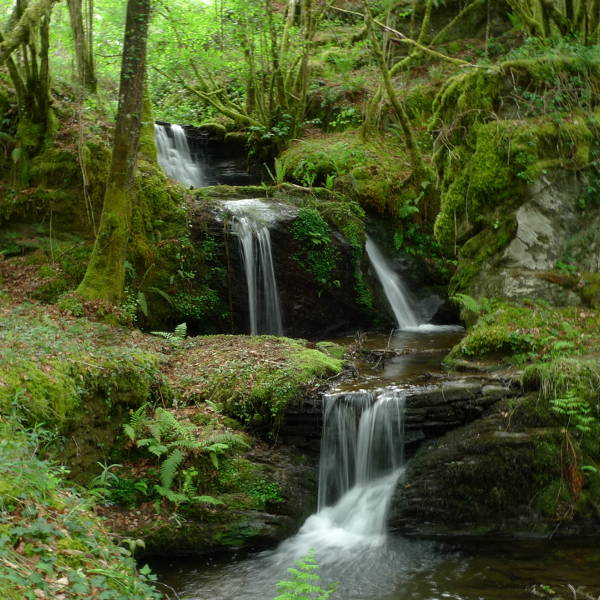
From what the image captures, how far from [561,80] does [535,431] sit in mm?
6077

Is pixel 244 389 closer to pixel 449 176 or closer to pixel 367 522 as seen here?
pixel 367 522

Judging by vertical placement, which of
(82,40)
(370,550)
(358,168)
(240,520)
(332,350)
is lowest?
(370,550)

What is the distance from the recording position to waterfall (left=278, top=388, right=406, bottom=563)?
712 centimetres

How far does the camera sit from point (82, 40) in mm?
12609

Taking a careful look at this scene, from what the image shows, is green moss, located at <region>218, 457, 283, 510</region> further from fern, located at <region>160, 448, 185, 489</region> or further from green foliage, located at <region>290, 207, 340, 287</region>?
green foliage, located at <region>290, 207, 340, 287</region>

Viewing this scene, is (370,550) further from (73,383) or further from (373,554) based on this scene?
(73,383)

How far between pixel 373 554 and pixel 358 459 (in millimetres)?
1196

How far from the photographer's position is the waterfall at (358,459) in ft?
23.4

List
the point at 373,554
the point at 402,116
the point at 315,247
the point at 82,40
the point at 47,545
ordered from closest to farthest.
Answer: the point at 47,545 < the point at 373,554 < the point at 315,247 < the point at 82,40 < the point at 402,116

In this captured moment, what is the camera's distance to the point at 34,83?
11.1m

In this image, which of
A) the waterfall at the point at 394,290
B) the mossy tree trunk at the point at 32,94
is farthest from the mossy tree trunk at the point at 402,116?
the mossy tree trunk at the point at 32,94

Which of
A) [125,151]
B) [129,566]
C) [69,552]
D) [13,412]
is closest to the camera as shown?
[69,552]

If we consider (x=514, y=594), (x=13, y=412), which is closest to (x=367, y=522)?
(x=514, y=594)

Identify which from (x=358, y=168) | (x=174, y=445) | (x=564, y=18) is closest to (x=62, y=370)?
(x=174, y=445)
